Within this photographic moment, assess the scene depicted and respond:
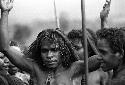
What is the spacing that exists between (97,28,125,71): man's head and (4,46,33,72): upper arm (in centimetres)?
77

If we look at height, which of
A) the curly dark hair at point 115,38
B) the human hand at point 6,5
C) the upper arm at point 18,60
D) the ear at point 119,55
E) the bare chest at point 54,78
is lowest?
the bare chest at point 54,78

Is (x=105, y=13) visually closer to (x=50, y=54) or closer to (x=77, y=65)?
(x=77, y=65)

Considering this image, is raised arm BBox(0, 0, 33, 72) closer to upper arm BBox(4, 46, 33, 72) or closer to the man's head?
upper arm BBox(4, 46, 33, 72)

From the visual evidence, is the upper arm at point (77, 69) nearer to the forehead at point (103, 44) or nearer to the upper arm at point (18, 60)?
Result: the forehead at point (103, 44)

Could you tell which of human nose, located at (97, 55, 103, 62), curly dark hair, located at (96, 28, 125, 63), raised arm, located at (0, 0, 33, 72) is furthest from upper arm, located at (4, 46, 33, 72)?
curly dark hair, located at (96, 28, 125, 63)

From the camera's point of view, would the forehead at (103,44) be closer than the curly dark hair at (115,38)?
No

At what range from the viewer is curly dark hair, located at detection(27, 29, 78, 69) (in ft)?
14.4

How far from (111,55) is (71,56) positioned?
557mm

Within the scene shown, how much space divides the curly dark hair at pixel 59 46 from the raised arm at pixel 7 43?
0.13m

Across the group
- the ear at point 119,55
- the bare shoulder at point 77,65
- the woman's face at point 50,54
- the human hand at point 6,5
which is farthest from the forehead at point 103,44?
the human hand at point 6,5

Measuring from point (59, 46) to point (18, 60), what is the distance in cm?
45

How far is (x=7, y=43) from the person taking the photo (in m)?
4.28

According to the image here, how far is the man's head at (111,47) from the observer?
13.1 feet

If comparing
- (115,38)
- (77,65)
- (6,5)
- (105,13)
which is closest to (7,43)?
(6,5)
